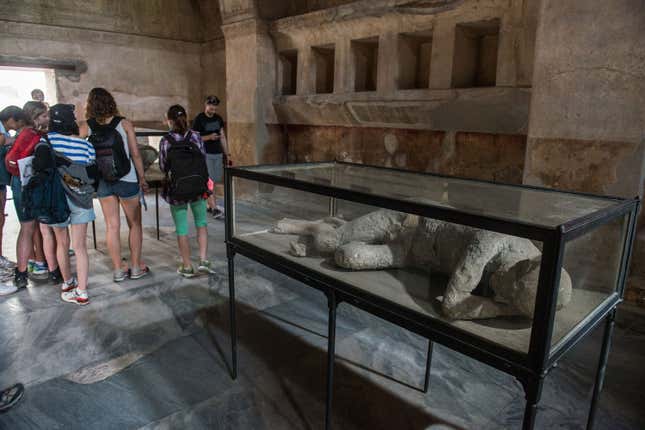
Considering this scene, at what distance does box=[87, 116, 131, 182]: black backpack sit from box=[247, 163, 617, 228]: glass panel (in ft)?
5.48

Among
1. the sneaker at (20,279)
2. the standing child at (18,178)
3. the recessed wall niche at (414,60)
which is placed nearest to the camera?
the standing child at (18,178)

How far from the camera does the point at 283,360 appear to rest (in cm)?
289

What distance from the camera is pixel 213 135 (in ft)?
19.2

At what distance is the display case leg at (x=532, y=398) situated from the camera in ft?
4.47

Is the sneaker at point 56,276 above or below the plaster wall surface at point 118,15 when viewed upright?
below

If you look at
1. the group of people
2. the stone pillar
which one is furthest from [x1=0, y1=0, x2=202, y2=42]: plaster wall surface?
the group of people

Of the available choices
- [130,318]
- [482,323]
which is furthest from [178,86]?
[482,323]

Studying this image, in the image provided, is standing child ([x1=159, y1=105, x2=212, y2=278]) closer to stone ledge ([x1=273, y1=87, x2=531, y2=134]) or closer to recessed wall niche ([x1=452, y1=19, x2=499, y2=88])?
stone ledge ([x1=273, y1=87, x2=531, y2=134])

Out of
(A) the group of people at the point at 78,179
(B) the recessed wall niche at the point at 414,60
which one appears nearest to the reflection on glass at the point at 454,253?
(A) the group of people at the point at 78,179

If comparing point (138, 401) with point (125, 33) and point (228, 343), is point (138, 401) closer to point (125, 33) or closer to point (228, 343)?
point (228, 343)

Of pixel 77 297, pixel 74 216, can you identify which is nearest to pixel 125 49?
pixel 74 216

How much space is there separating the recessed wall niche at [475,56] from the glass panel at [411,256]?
114 inches

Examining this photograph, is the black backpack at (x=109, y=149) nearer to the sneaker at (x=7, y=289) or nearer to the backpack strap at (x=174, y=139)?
the backpack strap at (x=174, y=139)

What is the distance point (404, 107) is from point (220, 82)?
5.02m
